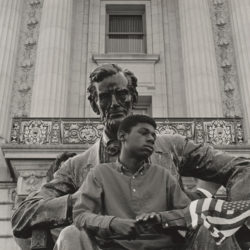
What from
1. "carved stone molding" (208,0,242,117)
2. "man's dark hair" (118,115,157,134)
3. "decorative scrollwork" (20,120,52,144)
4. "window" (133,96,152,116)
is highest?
"carved stone molding" (208,0,242,117)

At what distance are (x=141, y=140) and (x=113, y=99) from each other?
1.82 ft

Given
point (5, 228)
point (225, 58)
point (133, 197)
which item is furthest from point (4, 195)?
point (133, 197)

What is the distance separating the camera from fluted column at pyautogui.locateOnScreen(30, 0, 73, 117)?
1352cm

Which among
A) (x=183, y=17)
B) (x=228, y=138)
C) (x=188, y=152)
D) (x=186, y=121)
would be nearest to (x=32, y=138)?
(x=186, y=121)

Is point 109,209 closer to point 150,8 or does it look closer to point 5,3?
point 5,3

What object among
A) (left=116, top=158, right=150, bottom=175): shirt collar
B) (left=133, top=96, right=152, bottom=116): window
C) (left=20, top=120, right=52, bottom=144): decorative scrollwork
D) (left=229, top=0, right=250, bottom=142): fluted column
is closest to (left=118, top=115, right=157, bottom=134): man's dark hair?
(left=116, top=158, right=150, bottom=175): shirt collar

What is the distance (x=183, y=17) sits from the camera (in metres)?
15.9

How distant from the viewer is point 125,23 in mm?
17922

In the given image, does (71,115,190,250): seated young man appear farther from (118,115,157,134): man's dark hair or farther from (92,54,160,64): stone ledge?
(92,54,160,64): stone ledge

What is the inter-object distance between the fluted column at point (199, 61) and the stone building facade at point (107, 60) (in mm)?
30

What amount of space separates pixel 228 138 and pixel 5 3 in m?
8.03

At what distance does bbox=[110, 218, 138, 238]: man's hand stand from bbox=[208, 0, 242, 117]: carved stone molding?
12327 mm

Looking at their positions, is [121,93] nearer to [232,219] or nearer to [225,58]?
[232,219]

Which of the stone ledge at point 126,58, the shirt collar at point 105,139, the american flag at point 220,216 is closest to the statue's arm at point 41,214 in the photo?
the shirt collar at point 105,139
